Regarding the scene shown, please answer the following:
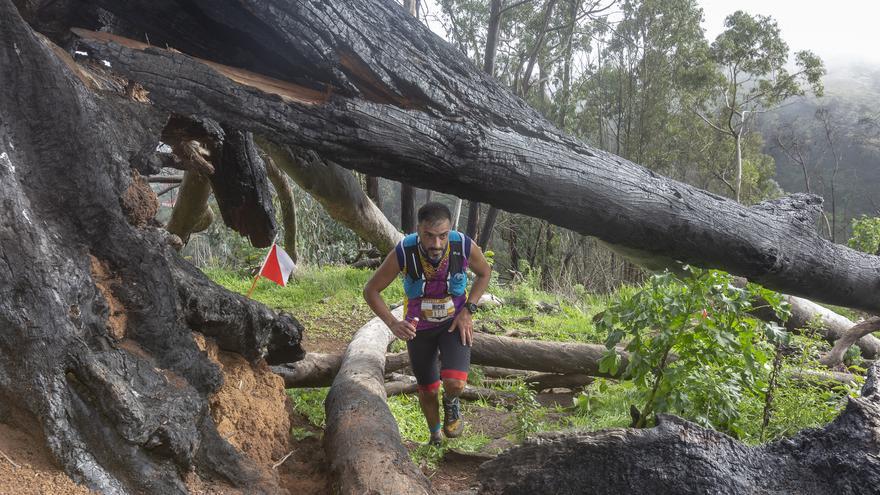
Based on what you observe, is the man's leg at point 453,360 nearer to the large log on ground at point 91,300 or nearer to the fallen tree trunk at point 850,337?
the large log on ground at point 91,300

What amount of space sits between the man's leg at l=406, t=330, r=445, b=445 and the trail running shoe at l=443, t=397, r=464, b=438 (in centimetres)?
12

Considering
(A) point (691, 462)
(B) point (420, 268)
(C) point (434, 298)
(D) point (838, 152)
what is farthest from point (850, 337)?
(D) point (838, 152)

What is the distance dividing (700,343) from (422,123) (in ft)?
8.22

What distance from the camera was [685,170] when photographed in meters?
26.3

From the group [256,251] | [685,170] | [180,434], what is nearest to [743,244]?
[180,434]

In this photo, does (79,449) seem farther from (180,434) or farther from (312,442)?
(312,442)

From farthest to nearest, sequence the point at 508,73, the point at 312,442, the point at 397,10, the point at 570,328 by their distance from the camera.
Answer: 1. the point at 508,73
2. the point at 570,328
3. the point at 312,442
4. the point at 397,10

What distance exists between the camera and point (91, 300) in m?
2.14

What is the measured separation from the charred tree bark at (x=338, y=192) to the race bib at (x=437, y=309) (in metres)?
1.58

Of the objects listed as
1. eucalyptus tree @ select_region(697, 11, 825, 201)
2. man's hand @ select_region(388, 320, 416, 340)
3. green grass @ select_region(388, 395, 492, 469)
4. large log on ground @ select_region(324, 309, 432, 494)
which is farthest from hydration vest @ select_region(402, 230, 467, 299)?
eucalyptus tree @ select_region(697, 11, 825, 201)

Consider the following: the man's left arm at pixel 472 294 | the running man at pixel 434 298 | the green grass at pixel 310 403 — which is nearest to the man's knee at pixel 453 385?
the running man at pixel 434 298

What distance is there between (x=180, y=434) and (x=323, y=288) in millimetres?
7718

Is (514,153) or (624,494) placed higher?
(514,153)

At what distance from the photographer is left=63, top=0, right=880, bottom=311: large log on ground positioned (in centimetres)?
249
